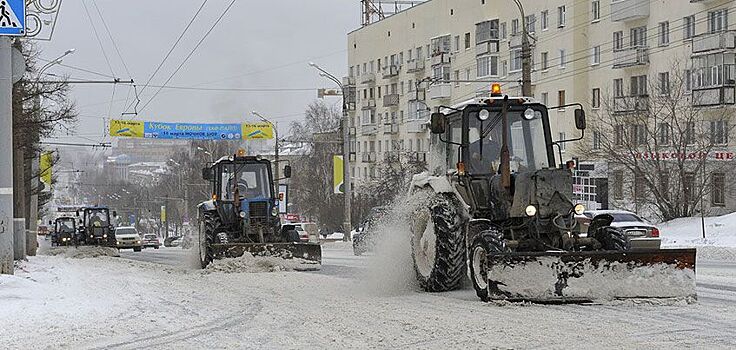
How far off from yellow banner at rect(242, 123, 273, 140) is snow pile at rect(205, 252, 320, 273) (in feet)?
90.2

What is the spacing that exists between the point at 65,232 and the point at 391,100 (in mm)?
42973

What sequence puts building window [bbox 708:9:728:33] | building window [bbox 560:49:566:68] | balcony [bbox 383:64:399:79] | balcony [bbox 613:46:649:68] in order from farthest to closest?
A: 1. balcony [bbox 383:64:399:79]
2. building window [bbox 560:49:566:68]
3. balcony [bbox 613:46:649:68]
4. building window [bbox 708:9:728:33]

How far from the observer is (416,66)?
7975 centimetres

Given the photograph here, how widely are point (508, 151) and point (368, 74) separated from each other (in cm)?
7752

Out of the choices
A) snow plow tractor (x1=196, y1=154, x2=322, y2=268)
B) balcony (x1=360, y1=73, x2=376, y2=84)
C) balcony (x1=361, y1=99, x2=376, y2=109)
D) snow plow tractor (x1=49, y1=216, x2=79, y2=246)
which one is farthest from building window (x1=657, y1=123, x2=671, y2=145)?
balcony (x1=361, y1=99, x2=376, y2=109)

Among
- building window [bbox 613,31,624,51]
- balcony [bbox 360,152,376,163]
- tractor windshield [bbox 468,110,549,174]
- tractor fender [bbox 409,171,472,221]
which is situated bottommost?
tractor fender [bbox 409,171,472,221]

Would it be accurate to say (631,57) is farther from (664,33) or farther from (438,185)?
(438,185)

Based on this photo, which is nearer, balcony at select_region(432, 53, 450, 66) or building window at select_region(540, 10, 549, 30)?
building window at select_region(540, 10, 549, 30)

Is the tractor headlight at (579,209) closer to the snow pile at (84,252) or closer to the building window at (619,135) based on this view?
the snow pile at (84,252)

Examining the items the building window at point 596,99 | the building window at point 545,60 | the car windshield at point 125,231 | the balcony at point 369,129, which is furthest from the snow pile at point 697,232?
the balcony at point 369,129

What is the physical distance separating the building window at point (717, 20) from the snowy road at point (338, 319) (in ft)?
123

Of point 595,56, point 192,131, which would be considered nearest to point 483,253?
point 192,131

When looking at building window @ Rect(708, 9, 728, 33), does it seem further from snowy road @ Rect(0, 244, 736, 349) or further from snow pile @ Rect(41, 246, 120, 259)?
snowy road @ Rect(0, 244, 736, 349)

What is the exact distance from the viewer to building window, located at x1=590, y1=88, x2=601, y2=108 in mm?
59869
